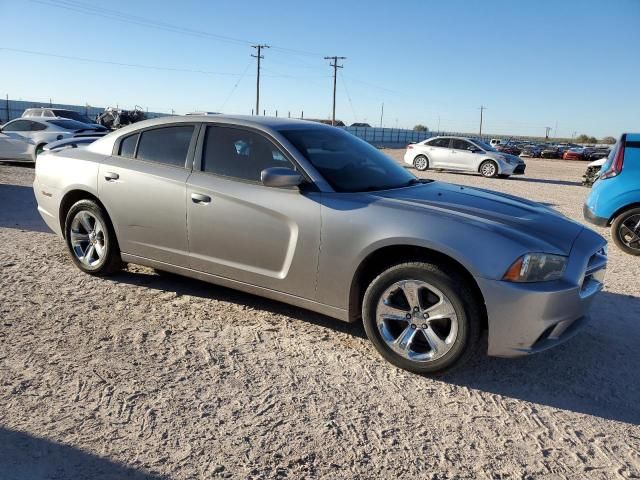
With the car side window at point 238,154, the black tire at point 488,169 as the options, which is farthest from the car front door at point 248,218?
the black tire at point 488,169

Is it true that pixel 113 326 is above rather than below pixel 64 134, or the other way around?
below

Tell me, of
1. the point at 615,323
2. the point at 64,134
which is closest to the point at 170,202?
the point at 615,323

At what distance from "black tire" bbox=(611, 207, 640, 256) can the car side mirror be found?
5585 mm

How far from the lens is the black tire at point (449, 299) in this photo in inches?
129

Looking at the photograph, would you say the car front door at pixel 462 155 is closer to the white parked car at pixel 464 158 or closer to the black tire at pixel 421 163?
the white parked car at pixel 464 158

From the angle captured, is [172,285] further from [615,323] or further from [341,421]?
[615,323]

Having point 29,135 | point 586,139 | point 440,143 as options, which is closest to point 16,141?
point 29,135

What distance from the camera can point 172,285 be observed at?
5.12 m

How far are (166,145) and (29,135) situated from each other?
12371mm

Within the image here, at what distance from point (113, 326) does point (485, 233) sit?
9.09 feet

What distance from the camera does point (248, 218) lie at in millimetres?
3996

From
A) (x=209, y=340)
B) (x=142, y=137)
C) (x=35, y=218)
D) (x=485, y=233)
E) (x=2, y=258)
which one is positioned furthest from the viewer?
(x=35, y=218)

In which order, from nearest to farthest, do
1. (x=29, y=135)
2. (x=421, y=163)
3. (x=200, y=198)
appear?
(x=200, y=198) → (x=29, y=135) → (x=421, y=163)

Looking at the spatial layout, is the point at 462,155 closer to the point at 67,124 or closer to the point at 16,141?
the point at 67,124
